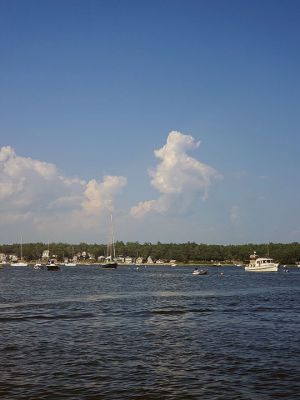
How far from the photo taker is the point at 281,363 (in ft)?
92.9

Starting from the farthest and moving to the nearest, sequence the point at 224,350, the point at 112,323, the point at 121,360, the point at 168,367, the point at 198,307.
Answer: the point at 198,307 → the point at 112,323 → the point at 224,350 → the point at 121,360 → the point at 168,367

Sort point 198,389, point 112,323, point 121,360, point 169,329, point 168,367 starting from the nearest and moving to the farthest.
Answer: point 198,389 < point 168,367 < point 121,360 < point 169,329 < point 112,323

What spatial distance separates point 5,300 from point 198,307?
26293mm

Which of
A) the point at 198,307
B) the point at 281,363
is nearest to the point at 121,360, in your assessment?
the point at 281,363

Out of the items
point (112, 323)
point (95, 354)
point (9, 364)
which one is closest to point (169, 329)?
point (112, 323)

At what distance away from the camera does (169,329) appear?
137 feet

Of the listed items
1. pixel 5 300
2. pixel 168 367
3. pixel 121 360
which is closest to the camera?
pixel 168 367

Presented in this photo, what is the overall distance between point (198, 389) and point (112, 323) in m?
23.1

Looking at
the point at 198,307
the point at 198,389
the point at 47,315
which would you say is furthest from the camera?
the point at 198,307

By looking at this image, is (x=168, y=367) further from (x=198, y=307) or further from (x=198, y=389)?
(x=198, y=307)

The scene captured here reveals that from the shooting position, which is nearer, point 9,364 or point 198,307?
point 9,364

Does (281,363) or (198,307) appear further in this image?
(198,307)

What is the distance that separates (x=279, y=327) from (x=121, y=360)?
19.3 metres

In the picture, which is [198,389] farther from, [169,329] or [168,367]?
[169,329]
